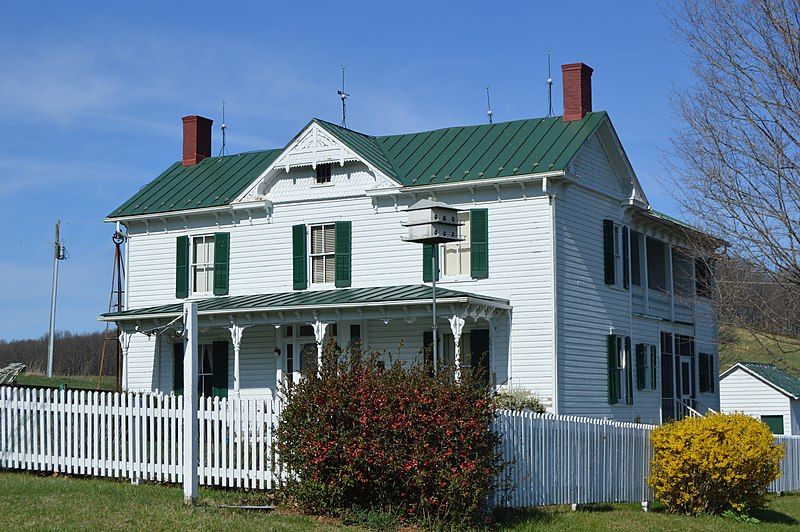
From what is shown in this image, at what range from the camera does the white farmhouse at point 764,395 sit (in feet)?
151

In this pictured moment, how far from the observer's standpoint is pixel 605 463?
58.4 feet

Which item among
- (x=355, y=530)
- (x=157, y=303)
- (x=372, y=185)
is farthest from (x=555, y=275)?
(x=355, y=530)

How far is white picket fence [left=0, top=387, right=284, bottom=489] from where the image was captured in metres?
14.8

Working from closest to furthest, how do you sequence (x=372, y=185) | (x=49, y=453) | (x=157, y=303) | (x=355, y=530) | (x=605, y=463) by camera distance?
1. (x=355, y=530)
2. (x=49, y=453)
3. (x=605, y=463)
4. (x=372, y=185)
5. (x=157, y=303)

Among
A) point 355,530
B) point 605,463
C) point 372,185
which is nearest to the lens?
point 355,530

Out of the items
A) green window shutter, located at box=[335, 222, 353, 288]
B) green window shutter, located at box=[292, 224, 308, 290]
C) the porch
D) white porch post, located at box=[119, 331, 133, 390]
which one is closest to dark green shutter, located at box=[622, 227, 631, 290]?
the porch

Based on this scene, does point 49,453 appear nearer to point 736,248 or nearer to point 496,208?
point 736,248

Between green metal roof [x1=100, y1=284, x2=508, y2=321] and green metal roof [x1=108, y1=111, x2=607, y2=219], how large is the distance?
2.66m

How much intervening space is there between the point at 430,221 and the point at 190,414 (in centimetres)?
Answer: 489

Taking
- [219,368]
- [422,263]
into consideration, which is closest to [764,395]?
[422,263]

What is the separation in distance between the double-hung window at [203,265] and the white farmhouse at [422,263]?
0.16 ft

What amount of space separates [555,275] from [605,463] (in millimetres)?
7628

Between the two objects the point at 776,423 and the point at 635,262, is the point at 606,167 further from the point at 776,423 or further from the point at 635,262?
the point at 776,423

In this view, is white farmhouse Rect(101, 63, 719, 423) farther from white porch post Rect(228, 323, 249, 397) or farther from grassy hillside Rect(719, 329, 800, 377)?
grassy hillside Rect(719, 329, 800, 377)
